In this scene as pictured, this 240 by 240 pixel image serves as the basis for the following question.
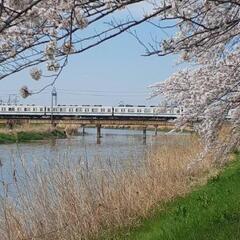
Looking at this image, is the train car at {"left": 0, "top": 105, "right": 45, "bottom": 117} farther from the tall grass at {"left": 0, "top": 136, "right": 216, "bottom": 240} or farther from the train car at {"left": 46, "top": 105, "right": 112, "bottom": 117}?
the tall grass at {"left": 0, "top": 136, "right": 216, "bottom": 240}

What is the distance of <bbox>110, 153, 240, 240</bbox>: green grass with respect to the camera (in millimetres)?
7209

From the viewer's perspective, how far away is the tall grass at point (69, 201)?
897cm

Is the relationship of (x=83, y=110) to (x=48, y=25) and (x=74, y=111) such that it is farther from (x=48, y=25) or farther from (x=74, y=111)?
(x=48, y=25)

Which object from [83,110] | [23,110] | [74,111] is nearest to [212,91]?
[74,111]

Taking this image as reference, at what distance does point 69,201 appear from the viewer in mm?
9461

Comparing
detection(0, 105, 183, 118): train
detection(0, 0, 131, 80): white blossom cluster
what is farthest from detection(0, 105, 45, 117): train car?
detection(0, 0, 131, 80): white blossom cluster

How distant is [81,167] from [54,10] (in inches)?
263

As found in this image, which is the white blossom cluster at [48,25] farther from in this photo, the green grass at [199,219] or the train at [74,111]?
the train at [74,111]

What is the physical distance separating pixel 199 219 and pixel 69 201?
2243 mm

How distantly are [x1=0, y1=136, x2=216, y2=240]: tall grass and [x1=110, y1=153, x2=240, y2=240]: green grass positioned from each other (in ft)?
1.54

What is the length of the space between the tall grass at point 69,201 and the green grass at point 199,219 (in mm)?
470

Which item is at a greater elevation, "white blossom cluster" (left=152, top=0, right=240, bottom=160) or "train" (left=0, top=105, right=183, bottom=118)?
"white blossom cluster" (left=152, top=0, right=240, bottom=160)

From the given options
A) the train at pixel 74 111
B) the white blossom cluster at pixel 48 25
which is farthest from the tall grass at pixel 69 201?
the train at pixel 74 111

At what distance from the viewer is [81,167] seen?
10227mm
